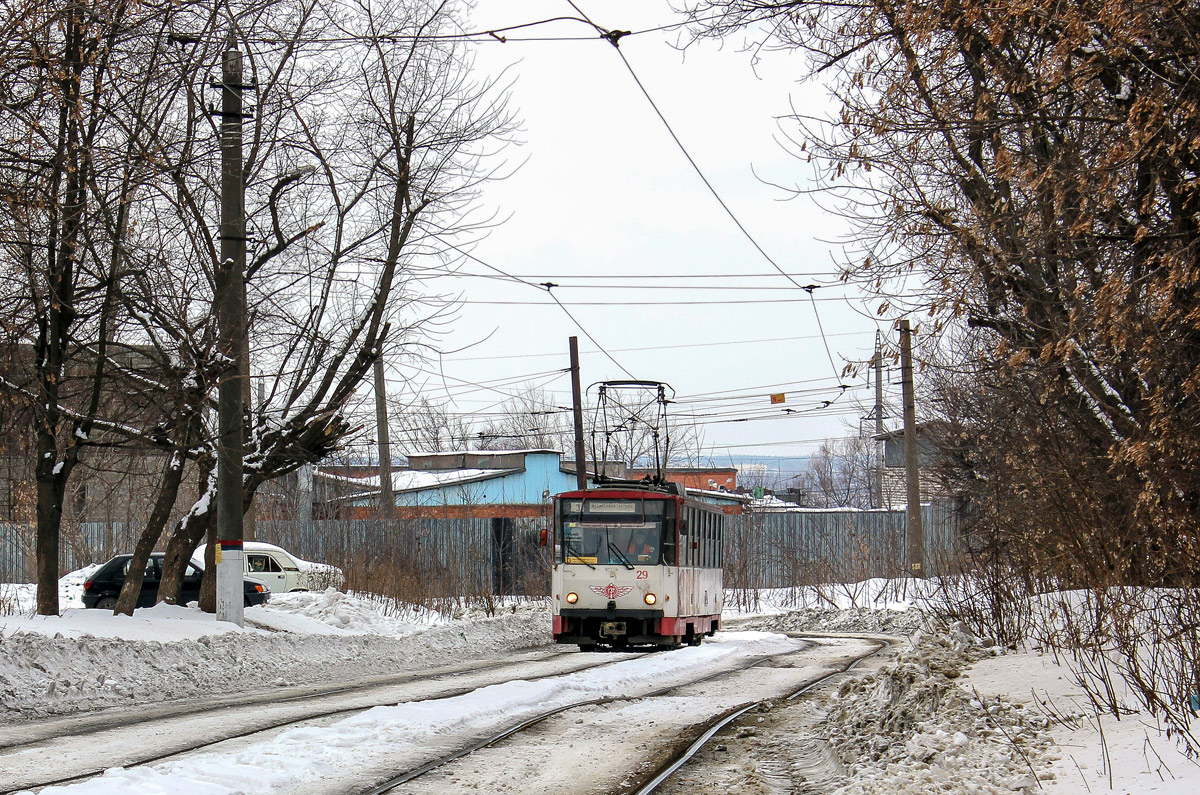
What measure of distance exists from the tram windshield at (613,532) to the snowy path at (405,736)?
310cm

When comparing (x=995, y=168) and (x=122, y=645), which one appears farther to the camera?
(x=122, y=645)

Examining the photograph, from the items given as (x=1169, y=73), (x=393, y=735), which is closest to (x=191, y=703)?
(x=393, y=735)

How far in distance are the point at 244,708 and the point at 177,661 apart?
13.3 ft

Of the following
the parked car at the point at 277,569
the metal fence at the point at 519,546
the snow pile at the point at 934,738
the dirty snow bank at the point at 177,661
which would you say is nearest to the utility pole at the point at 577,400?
the metal fence at the point at 519,546

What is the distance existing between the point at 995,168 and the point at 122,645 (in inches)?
473

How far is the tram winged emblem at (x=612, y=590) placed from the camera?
20.5 meters

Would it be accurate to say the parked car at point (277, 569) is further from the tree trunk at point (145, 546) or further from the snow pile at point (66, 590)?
the tree trunk at point (145, 546)

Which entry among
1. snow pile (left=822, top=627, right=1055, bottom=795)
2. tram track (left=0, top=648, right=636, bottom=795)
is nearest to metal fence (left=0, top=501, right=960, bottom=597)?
tram track (left=0, top=648, right=636, bottom=795)

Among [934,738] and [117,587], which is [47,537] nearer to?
[117,587]

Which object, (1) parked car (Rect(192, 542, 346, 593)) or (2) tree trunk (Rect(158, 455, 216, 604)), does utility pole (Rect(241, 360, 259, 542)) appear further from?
(1) parked car (Rect(192, 542, 346, 593))

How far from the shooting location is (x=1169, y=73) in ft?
27.0

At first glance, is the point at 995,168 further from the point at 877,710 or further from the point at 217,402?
the point at 217,402

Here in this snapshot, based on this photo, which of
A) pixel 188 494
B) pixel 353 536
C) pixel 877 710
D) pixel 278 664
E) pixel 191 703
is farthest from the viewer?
pixel 188 494

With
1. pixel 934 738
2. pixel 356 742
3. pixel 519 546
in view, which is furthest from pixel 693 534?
pixel 519 546
